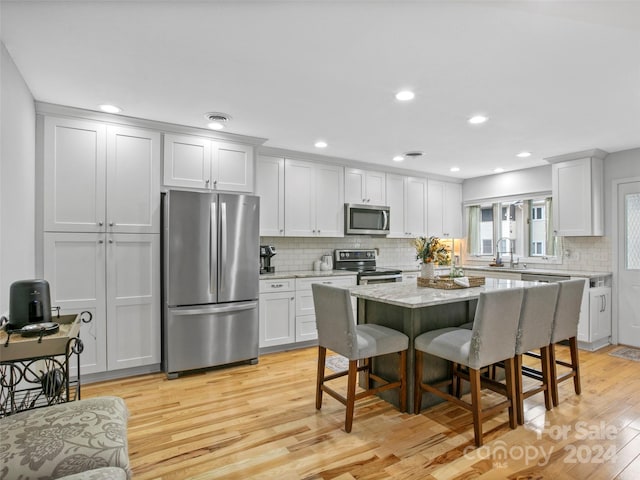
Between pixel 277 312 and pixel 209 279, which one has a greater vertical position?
pixel 209 279

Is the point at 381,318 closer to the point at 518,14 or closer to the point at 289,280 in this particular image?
the point at 289,280

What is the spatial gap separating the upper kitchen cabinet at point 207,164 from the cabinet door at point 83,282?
94 cm

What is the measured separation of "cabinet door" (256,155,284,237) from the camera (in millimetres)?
4426

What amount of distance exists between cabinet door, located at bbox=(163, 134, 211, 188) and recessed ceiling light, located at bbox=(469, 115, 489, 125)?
103 inches

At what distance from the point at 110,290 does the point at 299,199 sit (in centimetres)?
238

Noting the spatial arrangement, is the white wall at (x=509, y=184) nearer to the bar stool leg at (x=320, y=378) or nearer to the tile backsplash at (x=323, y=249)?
the tile backsplash at (x=323, y=249)

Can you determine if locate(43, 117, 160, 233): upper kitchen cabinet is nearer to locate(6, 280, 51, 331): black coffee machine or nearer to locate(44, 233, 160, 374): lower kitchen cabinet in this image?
locate(44, 233, 160, 374): lower kitchen cabinet

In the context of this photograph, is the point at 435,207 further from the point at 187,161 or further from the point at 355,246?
the point at 187,161

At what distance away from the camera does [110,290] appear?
329cm

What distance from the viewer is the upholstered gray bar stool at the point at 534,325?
2.50 meters

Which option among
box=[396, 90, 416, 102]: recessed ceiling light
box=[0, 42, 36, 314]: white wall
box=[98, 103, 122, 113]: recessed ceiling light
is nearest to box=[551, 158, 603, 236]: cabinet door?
box=[396, 90, 416, 102]: recessed ceiling light

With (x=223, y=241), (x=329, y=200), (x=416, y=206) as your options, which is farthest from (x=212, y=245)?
(x=416, y=206)

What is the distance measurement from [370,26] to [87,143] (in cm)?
268

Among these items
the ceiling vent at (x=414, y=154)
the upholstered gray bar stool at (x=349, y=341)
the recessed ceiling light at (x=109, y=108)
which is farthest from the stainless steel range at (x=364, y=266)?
the recessed ceiling light at (x=109, y=108)
